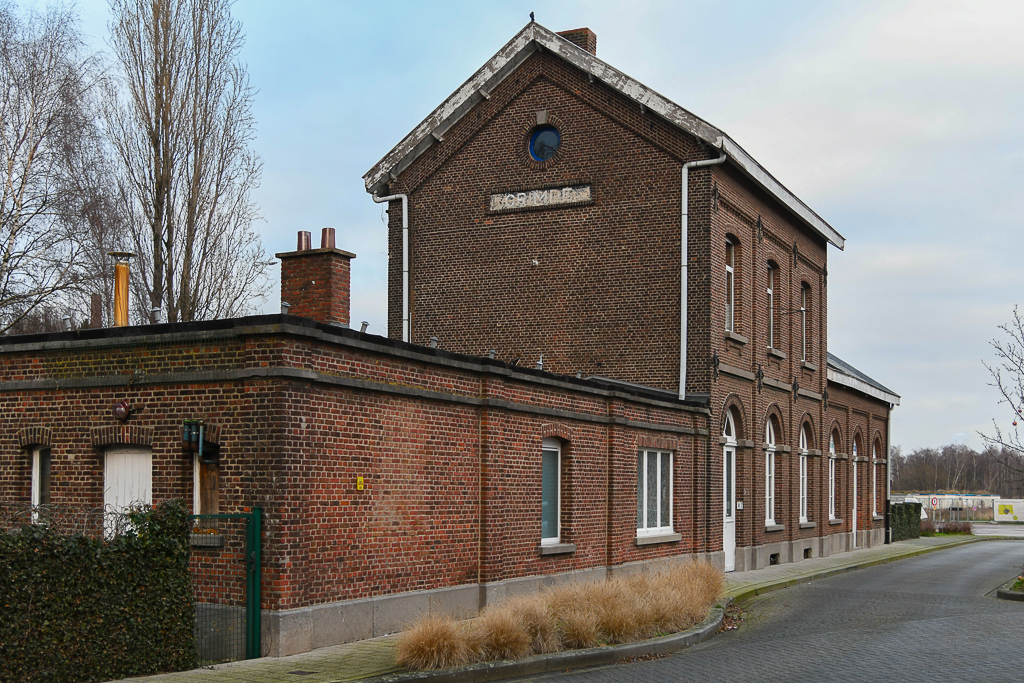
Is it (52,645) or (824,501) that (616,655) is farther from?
(824,501)

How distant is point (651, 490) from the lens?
2092 cm

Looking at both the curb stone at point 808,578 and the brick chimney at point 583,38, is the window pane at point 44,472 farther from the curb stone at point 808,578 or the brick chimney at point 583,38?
the brick chimney at point 583,38

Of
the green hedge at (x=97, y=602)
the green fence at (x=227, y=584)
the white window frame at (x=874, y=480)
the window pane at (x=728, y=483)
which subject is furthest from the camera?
the white window frame at (x=874, y=480)

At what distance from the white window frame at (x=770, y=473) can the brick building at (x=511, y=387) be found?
0.25 ft

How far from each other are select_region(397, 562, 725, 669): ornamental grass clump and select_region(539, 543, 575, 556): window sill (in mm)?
1419

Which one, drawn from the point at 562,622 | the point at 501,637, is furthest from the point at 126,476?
the point at 562,622

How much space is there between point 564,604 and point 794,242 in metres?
18.0

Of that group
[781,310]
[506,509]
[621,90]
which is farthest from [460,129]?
[506,509]

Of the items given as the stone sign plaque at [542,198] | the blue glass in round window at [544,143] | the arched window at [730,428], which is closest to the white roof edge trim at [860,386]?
the arched window at [730,428]

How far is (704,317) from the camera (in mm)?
22500

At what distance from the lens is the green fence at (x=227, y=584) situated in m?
11.4

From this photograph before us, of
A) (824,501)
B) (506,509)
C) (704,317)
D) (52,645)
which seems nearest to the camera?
(52,645)

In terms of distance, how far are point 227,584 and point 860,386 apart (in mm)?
27325

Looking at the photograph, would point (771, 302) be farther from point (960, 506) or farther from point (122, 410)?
point (960, 506)
